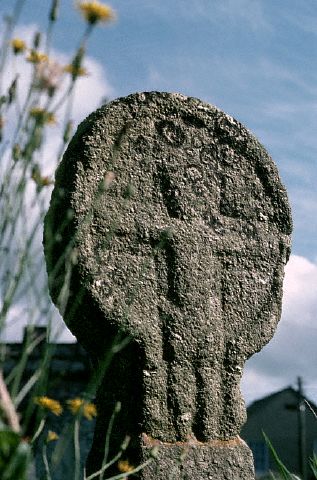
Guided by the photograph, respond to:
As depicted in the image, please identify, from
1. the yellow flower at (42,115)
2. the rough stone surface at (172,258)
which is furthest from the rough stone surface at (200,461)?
the yellow flower at (42,115)

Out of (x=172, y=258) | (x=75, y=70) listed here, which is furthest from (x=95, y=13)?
(x=172, y=258)

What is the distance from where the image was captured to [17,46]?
2293 mm

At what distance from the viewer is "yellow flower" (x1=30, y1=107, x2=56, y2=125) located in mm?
2043

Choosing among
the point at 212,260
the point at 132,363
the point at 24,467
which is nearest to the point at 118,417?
the point at 132,363

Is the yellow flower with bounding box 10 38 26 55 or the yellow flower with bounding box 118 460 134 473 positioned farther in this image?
the yellow flower with bounding box 118 460 134 473

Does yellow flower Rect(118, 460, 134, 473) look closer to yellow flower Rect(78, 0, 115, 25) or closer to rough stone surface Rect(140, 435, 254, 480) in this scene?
rough stone surface Rect(140, 435, 254, 480)

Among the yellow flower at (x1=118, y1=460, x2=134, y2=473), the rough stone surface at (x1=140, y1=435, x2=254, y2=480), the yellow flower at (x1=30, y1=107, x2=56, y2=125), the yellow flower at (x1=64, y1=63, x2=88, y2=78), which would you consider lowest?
the yellow flower at (x1=118, y1=460, x2=134, y2=473)

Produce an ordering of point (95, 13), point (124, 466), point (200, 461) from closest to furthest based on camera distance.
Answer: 1. point (95, 13)
2. point (124, 466)
3. point (200, 461)

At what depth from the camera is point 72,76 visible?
6.94 feet

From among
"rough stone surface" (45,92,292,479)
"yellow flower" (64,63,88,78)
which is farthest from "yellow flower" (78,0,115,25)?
"rough stone surface" (45,92,292,479)

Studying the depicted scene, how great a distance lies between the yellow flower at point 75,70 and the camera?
83.3 inches

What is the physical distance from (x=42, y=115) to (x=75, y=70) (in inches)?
5.9

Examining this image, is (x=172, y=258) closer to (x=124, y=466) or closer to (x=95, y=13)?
(x=124, y=466)

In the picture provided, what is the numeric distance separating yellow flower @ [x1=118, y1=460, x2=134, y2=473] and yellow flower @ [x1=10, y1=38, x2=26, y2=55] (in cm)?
154
